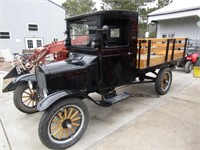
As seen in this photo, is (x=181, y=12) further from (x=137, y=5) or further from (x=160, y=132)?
(x=137, y=5)

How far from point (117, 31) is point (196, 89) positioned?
3.16m

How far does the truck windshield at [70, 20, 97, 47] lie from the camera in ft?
8.84

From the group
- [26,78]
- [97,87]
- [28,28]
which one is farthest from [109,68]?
[28,28]

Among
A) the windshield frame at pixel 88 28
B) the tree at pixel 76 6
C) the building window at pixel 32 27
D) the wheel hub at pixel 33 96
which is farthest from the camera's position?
the tree at pixel 76 6

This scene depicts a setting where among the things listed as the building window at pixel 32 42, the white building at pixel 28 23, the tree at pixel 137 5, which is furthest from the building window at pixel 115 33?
the tree at pixel 137 5

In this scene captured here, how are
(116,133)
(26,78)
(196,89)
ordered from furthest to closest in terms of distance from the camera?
(196,89) < (26,78) < (116,133)

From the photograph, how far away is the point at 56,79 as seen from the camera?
7.69 feet

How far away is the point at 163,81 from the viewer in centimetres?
411

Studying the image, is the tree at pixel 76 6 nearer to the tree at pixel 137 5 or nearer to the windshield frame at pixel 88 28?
the tree at pixel 137 5

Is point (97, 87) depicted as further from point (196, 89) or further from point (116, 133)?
point (196, 89)

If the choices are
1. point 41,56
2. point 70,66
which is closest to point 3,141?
point 70,66

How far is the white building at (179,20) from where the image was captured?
846 cm

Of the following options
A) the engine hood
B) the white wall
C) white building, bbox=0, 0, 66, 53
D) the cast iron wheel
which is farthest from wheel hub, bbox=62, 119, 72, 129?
white building, bbox=0, 0, 66, 53

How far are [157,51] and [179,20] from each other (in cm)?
796
